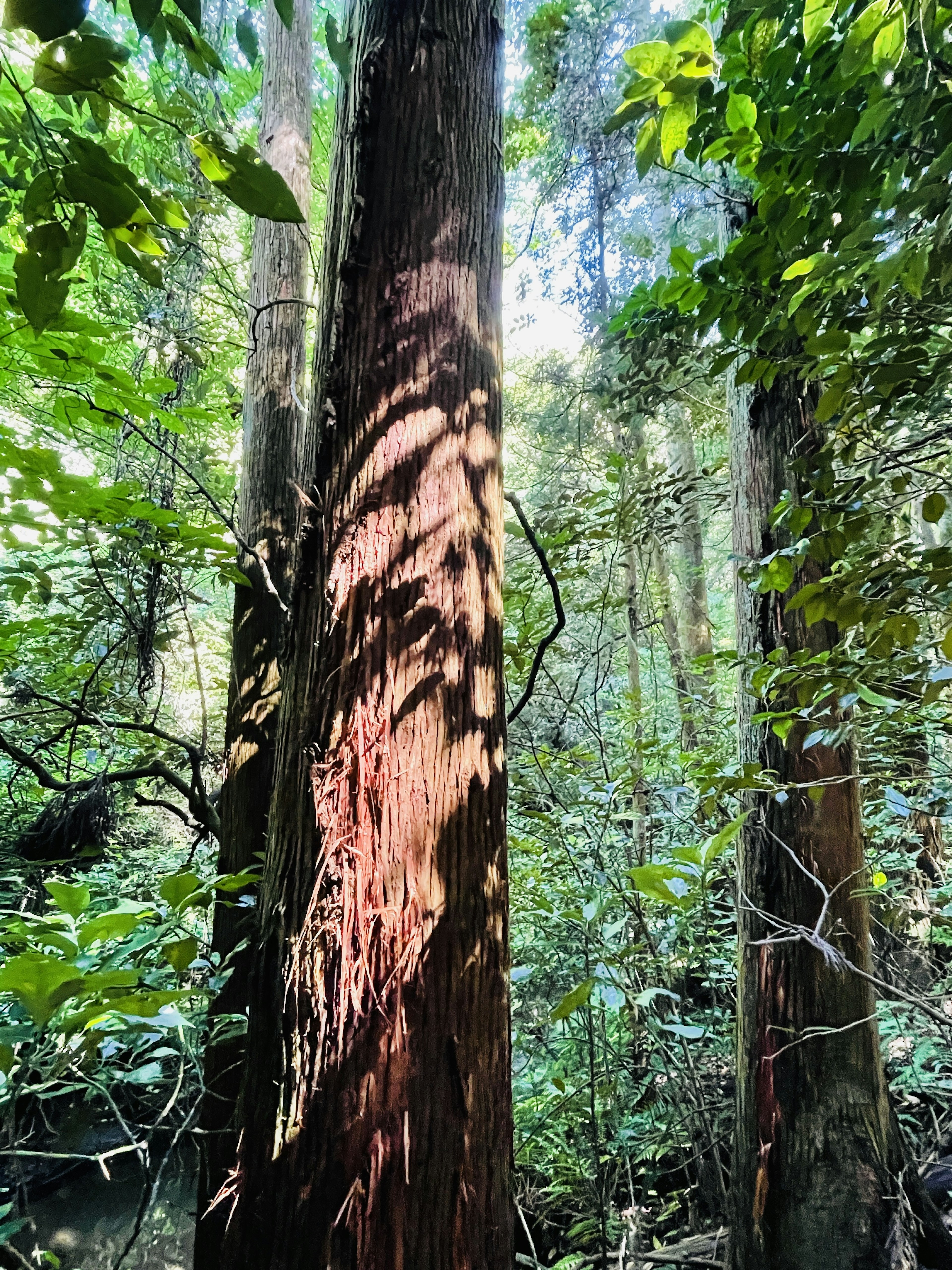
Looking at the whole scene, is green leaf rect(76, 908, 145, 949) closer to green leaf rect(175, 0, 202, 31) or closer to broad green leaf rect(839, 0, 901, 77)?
green leaf rect(175, 0, 202, 31)

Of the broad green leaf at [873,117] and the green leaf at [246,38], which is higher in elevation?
the green leaf at [246,38]

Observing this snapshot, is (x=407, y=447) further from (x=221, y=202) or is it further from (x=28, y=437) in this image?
(x=221, y=202)

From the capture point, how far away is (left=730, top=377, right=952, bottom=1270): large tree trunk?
233cm

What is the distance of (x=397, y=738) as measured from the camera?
3.81 feet

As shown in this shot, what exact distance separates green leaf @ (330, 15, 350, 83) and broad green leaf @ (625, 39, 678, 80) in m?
0.66

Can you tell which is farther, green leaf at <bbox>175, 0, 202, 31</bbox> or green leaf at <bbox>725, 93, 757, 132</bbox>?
green leaf at <bbox>725, 93, 757, 132</bbox>

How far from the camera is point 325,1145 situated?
3.30ft

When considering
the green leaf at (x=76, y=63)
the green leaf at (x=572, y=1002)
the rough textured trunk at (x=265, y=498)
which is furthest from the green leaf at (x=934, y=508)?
the rough textured trunk at (x=265, y=498)

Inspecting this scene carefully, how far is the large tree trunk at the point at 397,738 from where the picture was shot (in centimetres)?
101

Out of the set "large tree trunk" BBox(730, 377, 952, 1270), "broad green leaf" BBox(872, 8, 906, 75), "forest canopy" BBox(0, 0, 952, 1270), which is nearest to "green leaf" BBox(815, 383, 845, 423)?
"forest canopy" BBox(0, 0, 952, 1270)

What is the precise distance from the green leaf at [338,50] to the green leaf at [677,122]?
0.75 meters

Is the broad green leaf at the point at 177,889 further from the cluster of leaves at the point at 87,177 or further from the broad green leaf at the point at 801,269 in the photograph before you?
the broad green leaf at the point at 801,269

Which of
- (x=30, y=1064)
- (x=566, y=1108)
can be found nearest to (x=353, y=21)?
(x=30, y=1064)

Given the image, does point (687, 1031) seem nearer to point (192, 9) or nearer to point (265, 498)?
point (192, 9)
